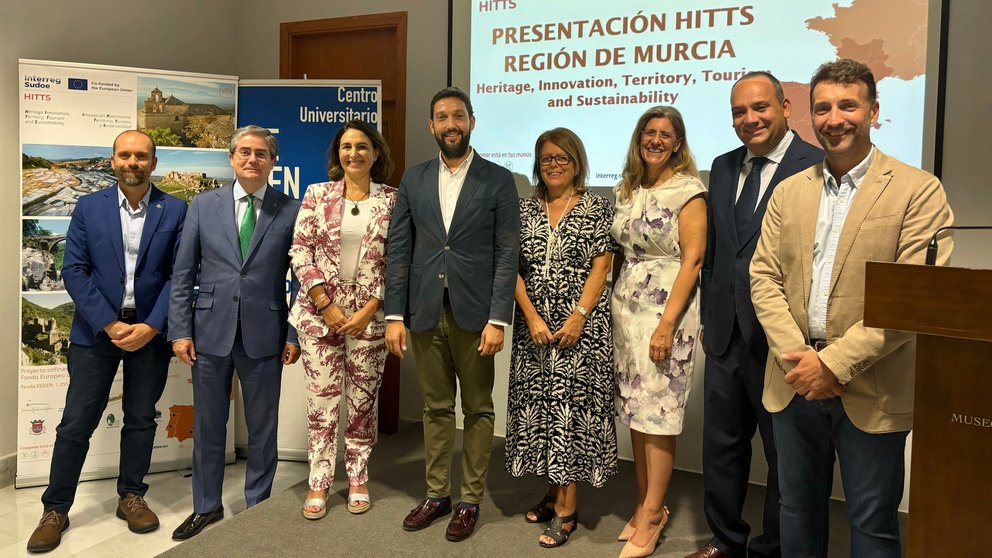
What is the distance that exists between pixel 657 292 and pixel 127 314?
2.14 metres

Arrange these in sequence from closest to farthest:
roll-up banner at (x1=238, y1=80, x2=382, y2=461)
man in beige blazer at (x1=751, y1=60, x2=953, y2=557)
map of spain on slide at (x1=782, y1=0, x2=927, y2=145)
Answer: man in beige blazer at (x1=751, y1=60, x2=953, y2=557), map of spain on slide at (x1=782, y1=0, x2=927, y2=145), roll-up banner at (x1=238, y1=80, x2=382, y2=461)

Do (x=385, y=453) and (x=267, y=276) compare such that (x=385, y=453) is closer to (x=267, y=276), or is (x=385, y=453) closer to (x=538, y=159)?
(x=267, y=276)

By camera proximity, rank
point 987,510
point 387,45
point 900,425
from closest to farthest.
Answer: point 987,510, point 900,425, point 387,45

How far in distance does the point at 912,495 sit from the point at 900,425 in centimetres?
24

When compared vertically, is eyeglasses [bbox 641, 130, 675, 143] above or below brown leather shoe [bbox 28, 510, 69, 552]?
above

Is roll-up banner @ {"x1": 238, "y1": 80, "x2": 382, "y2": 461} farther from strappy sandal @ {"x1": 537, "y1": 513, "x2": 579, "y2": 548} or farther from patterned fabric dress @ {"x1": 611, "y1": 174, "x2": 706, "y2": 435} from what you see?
patterned fabric dress @ {"x1": 611, "y1": 174, "x2": 706, "y2": 435}

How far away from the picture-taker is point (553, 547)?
8.52 feet

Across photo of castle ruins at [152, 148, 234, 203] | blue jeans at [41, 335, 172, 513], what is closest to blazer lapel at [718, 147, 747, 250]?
blue jeans at [41, 335, 172, 513]

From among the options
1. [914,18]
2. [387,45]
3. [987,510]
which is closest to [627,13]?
[914,18]

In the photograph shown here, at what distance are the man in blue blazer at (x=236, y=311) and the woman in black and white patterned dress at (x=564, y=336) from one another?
3.35 feet

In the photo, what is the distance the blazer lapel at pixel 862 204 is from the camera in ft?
5.75

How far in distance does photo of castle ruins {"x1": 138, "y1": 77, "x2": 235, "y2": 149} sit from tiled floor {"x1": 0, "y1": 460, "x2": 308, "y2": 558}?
176 centimetres

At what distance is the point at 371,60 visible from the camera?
4316 millimetres

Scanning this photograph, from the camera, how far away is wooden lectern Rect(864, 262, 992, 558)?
53.9 inches
